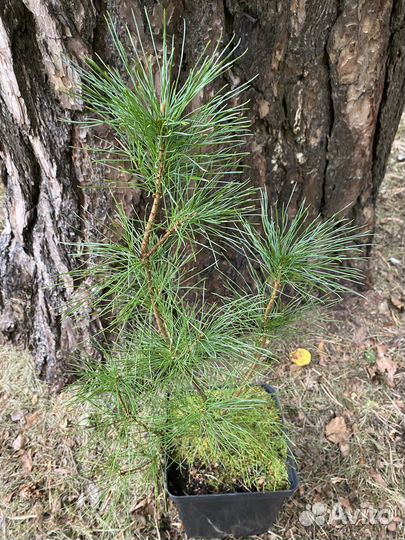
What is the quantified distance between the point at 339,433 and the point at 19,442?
94 cm

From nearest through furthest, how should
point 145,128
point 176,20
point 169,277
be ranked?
point 145,128 → point 169,277 → point 176,20

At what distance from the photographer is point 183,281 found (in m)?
0.92

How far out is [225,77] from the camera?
3.19ft

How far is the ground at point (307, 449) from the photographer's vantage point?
1.13m

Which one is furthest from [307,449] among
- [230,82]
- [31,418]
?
[230,82]

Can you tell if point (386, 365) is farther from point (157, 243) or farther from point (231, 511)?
point (157, 243)

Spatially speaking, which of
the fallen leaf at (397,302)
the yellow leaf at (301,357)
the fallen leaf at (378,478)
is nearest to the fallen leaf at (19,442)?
the yellow leaf at (301,357)

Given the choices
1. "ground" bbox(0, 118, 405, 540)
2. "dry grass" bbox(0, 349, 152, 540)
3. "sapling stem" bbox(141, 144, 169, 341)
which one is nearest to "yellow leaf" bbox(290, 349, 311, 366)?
"ground" bbox(0, 118, 405, 540)

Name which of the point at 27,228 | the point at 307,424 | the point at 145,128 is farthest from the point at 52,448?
the point at 145,128

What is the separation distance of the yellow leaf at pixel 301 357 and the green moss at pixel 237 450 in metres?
0.37

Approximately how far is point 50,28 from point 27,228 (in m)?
0.52

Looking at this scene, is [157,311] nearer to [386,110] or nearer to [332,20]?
[332,20]

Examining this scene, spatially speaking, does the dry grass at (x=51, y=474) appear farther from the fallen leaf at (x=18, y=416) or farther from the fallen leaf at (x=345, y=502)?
the fallen leaf at (x=345, y=502)

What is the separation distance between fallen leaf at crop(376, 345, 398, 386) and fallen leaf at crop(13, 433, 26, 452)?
1.11 metres
